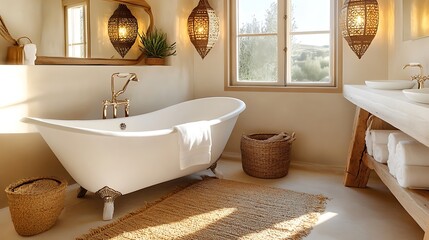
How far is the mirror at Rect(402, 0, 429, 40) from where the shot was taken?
2.28 metres

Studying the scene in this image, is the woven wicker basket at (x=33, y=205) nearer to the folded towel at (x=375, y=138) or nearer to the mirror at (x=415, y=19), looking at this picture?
the folded towel at (x=375, y=138)

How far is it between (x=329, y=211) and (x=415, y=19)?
1.49 meters

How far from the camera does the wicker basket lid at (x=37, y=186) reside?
7.07ft

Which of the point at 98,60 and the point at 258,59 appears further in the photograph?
the point at 258,59

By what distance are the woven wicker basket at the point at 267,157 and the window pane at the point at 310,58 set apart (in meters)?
0.72

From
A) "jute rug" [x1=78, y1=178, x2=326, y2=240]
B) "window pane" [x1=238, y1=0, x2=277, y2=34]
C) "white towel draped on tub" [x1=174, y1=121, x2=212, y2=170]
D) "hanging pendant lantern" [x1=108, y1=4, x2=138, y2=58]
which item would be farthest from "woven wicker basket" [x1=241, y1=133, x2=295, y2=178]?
"hanging pendant lantern" [x1=108, y1=4, x2=138, y2=58]

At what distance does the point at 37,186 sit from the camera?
7.40 feet

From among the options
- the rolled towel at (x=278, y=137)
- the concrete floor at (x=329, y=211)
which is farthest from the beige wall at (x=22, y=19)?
the rolled towel at (x=278, y=137)

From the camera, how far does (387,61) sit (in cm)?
325

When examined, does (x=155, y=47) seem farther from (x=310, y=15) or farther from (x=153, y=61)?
(x=310, y=15)

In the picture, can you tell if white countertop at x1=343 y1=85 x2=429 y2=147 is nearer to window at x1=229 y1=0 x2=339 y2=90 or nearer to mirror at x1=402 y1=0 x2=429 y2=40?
mirror at x1=402 y1=0 x2=429 y2=40

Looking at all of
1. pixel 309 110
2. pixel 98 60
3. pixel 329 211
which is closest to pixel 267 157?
pixel 309 110

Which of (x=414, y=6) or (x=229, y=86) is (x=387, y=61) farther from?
(x=229, y=86)

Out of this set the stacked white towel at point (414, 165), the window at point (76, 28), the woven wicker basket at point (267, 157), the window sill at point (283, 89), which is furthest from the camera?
the window sill at point (283, 89)
